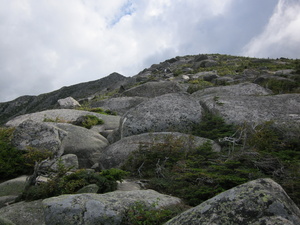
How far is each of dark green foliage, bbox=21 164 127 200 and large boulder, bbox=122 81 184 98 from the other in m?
16.7

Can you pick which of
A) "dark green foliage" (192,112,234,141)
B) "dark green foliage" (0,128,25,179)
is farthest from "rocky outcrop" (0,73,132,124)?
"dark green foliage" (0,128,25,179)

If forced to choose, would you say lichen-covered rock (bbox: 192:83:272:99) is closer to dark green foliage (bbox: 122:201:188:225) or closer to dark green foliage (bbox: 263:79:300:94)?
dark green foliage (bbox: 263:79:300:94)

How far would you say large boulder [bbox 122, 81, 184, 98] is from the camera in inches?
929

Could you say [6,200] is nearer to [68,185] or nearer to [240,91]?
[68,185]

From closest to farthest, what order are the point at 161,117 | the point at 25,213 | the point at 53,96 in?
1. the point at 25,213
2. the point at 161,117
3. the point at 53,96

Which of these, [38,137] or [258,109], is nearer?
[38,137]

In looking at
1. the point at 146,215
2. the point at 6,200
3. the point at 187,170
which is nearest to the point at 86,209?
the point at 146,215

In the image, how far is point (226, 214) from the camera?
335cm

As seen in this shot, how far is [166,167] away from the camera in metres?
8.56

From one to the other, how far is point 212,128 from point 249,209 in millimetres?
8702

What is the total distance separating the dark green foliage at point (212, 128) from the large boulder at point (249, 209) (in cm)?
728

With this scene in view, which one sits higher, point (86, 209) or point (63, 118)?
point (63, 118)

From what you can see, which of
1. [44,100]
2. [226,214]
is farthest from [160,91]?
[44,100]

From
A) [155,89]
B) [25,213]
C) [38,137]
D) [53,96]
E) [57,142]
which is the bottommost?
[25,213]
